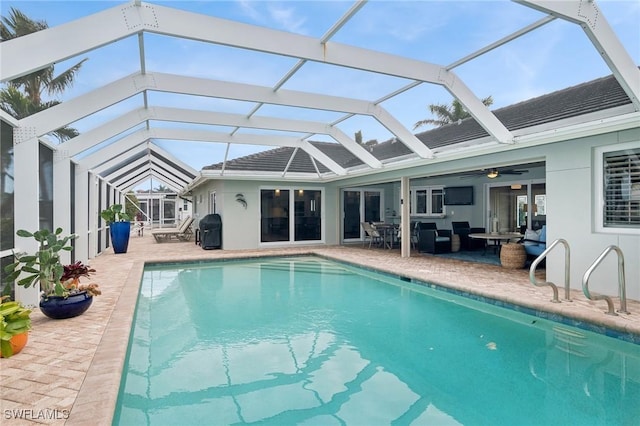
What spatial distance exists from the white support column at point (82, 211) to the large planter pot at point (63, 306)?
483 cm

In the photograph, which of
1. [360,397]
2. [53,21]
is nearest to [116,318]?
[360,397]

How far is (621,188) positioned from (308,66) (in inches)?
210

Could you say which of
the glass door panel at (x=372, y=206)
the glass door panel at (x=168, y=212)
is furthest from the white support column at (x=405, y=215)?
the glass door panel at (x=168, y=212)

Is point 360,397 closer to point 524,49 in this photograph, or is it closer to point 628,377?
point 628,377

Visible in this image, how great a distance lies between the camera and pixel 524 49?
5.14 m

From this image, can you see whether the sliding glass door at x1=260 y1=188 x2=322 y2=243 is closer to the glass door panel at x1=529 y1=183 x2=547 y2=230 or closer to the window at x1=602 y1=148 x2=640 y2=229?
the glass door panel at x1=529 y1=183 x2=547 y2=230

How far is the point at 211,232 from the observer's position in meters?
12.8

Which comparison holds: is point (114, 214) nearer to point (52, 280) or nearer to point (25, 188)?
point (25, 188)

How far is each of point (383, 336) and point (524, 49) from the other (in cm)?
448

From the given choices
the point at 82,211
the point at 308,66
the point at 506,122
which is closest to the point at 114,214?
the point at 82,211

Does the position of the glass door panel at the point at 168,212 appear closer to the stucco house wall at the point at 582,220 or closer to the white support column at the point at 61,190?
the white support column at the point at 61,190

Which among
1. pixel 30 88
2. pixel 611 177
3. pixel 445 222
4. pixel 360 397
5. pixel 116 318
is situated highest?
pixel 30 88

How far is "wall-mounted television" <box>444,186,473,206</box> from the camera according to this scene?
43.2 ft

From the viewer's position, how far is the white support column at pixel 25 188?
4816 mm
